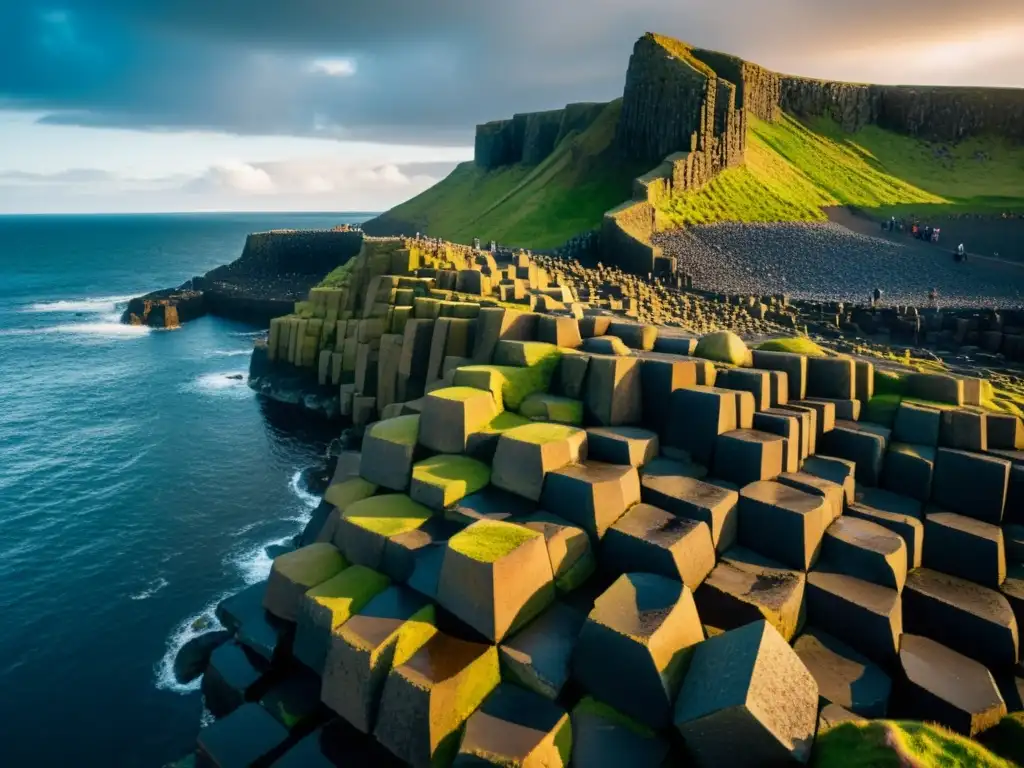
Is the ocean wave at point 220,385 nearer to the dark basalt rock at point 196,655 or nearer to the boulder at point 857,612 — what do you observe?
the dark basalt rock at point 196,655

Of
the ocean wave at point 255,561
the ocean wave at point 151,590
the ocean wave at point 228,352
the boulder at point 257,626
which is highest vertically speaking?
the boulder at point 257,626

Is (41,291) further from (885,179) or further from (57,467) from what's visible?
(885,179)

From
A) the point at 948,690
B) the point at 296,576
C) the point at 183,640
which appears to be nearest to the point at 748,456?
the point at 948,690

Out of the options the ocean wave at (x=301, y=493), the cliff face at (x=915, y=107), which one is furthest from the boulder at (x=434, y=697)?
the cliff face at (x=915, y=107)

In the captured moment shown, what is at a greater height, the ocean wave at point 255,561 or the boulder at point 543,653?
the boulder at point 543,653

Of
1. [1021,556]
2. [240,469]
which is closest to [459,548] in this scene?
[1021,556]

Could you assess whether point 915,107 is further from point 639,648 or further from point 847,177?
point 639,648
